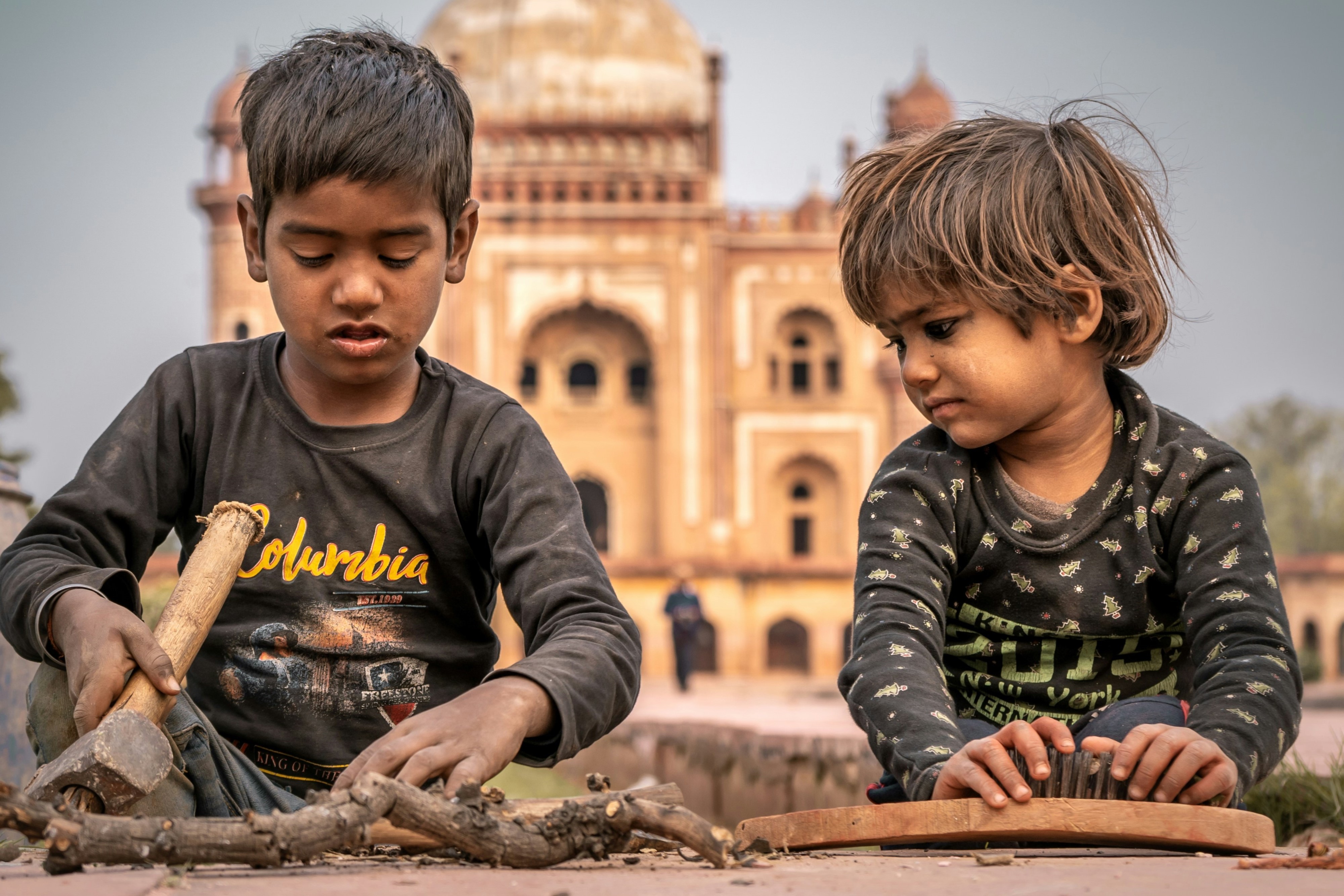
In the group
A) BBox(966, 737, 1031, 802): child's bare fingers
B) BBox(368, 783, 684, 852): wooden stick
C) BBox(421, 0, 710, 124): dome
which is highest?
BBox(421, 0, 710, 124): dome

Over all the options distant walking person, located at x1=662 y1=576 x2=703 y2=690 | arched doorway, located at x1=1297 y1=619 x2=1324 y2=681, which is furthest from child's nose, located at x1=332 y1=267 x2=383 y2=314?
arched doorway, located at x1=1297 y1=619 x2=1324 y2=681

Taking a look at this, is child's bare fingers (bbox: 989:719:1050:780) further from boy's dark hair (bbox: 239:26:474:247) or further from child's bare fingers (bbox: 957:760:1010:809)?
boy's dark hair (bbox: 239:26:474:247)

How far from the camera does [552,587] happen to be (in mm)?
1973

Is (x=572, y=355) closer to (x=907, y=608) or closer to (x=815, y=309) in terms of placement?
(x=815, y=309)

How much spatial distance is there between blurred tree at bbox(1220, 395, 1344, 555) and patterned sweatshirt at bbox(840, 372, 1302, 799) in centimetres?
3720

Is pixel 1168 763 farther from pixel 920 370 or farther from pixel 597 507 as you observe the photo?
pixel 597 507

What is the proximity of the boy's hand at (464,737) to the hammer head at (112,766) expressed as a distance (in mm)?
194

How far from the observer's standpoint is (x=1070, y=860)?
1.68m

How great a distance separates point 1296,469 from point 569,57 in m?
22.0

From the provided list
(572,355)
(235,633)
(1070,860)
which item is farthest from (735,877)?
(572,355)

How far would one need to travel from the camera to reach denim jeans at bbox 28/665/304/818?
1.87m

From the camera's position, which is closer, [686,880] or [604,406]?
[686,880]

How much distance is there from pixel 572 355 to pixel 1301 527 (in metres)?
20.7

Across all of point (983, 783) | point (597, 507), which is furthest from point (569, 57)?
point (983, 783)
